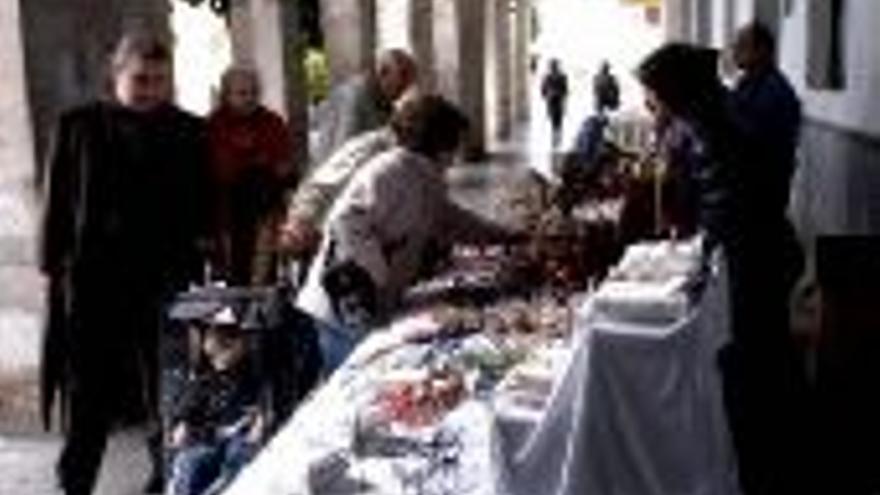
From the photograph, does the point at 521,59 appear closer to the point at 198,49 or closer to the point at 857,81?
the point at 198,49

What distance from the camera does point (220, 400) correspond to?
727 centimetres

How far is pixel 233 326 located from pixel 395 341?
2.13 ft

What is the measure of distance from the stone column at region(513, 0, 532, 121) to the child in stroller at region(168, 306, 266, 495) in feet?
129

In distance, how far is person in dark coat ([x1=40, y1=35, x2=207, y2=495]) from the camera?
25.4ft

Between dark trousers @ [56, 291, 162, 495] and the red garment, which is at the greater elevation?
the red garment

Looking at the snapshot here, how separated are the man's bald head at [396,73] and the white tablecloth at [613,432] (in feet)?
15.1

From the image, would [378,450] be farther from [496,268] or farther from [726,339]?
[496,268]

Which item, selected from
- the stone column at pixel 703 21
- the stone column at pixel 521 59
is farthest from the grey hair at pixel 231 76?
the stone column at pixel 521 59

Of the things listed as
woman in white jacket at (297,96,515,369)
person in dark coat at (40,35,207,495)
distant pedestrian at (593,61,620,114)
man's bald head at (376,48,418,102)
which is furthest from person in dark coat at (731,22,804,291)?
distant pedestrian at (593,61,620,114)

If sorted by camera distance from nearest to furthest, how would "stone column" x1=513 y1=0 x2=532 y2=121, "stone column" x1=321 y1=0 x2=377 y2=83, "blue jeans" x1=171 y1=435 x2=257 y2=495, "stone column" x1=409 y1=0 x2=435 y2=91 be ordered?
"blue jeans" x1=171 y1=435 x2=257 y2=495 < "stone column" x1=321 y1=0 x2=377 y2=83 < "stone column" x1=409 y1=0 x2=435 y2=91 < "stone column" x1=513 y1=0 x2=532 y2=121

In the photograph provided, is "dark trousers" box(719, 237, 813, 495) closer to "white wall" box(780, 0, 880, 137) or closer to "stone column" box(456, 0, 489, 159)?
"white wall" box(780, 0, 880, 137)

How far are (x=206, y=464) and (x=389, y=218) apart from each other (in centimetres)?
125

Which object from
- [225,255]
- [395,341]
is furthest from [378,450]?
[225,255]

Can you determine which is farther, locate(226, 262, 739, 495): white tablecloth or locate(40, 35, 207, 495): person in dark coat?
locate(40, 35, 207, 495): person in dark coat
